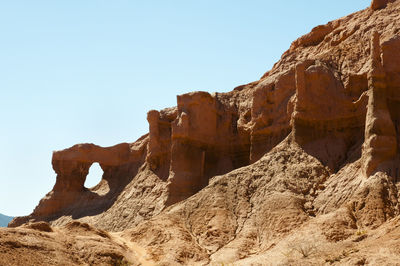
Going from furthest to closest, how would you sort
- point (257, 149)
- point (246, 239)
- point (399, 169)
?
point (257, 149)
point (246, 239)
point (399, 169)

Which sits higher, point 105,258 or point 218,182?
point 218,182

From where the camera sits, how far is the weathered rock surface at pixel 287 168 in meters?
28.9

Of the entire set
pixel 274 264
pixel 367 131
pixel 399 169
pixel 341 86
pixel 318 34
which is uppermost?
pixel 318 34

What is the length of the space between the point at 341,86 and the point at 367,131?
4.58m

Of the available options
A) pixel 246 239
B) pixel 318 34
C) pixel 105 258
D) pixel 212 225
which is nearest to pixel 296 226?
pixel 246 239

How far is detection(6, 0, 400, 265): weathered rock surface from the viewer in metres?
28.9

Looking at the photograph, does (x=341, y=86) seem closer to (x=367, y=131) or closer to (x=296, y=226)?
(x=367, y=131)

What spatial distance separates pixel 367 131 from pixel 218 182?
8587mm

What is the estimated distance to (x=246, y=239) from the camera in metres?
32.0

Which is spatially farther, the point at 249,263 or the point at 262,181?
the point at 262,181

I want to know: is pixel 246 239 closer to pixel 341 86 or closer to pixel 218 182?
pixel 218 182

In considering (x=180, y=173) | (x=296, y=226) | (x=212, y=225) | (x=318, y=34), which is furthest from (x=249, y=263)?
(x=318, y=34)

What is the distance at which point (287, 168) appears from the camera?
114ft

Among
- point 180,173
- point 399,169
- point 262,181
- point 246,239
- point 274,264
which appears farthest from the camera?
point 180,173
